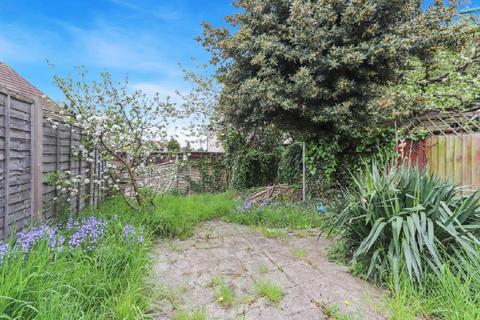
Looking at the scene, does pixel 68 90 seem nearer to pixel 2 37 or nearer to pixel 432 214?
pixel 2 37

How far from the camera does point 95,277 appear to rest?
2029 mm

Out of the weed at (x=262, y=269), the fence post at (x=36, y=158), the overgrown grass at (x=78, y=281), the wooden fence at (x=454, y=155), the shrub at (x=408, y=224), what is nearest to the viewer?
the overgrown grass at (x=78, y=281)

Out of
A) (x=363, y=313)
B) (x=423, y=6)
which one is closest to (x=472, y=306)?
(x=363, y=313)

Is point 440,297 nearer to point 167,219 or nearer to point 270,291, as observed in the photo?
point 270,291

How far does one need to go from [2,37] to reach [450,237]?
22.9 feet

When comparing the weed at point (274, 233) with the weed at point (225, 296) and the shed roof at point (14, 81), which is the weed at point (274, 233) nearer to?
the weed at point (225, 296)

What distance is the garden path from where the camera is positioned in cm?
198

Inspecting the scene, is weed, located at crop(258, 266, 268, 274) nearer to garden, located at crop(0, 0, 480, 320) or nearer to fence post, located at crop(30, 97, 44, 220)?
garden, located at crop(0, 0, 480, 320)

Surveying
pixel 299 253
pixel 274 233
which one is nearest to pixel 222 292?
pixel 299 253

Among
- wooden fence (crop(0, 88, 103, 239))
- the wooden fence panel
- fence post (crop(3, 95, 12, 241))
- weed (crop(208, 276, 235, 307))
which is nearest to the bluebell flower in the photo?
weed (crop(208, 276, 235, 307))

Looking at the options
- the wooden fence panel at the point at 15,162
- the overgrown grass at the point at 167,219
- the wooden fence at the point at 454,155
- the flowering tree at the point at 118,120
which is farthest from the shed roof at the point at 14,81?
the wooden fence at the point at 454,155

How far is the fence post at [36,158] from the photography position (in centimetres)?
281

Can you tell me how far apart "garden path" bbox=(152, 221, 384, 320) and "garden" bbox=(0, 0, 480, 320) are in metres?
0.02

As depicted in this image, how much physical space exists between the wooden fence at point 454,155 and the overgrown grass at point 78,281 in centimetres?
355
